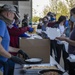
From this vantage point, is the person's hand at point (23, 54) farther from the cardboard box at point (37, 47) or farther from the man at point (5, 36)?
the man at point (5, 36)

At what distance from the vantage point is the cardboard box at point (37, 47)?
272cm

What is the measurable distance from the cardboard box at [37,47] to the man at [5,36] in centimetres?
35

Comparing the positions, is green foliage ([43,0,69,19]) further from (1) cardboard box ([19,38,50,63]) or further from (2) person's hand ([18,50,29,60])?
(2) person's hand ([18,50,29,60])

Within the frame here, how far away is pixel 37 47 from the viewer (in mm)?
2738

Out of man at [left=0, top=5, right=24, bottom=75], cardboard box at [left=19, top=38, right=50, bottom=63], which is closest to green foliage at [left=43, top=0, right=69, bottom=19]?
cardboard box at [left=19, top=38, right=50, bottom=63]

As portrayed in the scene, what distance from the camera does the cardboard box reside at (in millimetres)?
2725

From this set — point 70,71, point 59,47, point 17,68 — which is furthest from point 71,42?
point 59,47

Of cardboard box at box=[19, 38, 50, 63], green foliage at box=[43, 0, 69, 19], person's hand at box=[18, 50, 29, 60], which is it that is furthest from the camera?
green foliage at box=[43, 0, 69, 19]

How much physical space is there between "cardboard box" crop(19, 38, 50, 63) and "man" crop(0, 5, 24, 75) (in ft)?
1.14

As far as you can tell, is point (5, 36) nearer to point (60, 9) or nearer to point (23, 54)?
point (23, 54)

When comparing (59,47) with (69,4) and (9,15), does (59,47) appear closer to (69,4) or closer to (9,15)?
(9,15)

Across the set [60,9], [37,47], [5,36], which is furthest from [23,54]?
[60,9]

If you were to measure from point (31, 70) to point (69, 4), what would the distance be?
14.3m

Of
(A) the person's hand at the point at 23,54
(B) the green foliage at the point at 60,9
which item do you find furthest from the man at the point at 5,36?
(B) the green foliage at the point at 60,9
